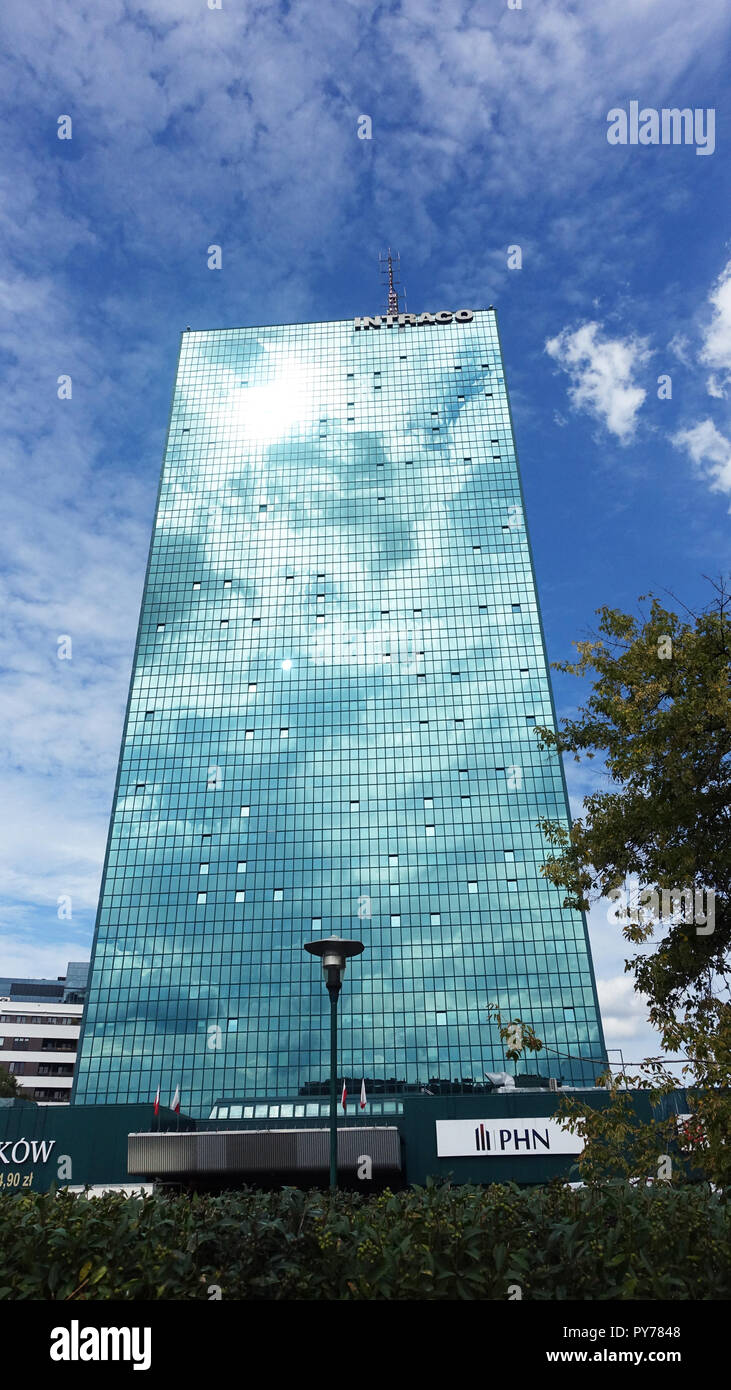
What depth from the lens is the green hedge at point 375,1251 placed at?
8.04 meters

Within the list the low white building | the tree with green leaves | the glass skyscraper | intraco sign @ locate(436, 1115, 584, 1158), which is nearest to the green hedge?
the tree with green leaves

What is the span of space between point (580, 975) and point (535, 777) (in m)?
19.7

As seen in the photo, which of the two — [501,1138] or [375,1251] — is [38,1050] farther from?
[375,1251]

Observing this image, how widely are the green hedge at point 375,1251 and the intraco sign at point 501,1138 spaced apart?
51358 mm

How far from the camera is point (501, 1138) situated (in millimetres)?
55656

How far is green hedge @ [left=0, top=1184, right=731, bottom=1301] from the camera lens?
8.04m

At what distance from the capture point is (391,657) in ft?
318

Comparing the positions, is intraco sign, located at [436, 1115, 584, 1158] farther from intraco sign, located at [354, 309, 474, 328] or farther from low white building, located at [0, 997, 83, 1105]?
intraco sign, located at [354, 309, 474, 328]

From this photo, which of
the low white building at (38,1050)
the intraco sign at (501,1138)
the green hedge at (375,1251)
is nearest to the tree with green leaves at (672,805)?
the green hedge at (375,1251)

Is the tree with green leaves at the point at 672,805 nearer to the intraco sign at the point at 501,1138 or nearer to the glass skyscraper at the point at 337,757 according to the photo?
the intraco sign at the point at 501,1138

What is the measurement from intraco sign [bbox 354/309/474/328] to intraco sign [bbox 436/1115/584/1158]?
337ft
